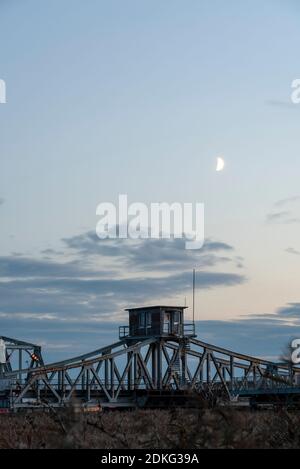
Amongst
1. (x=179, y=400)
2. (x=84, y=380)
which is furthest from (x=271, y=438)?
(x=84, y=380)

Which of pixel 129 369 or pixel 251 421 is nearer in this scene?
pixel 251 421

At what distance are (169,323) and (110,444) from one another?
74.4 metres

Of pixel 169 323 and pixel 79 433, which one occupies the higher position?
pixel 169 323

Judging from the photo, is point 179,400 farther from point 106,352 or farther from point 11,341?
point 11,341

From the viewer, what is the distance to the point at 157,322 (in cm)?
10269

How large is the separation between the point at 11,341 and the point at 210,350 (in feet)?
84.5

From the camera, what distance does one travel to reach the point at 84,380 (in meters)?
104

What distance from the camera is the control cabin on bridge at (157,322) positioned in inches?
4035

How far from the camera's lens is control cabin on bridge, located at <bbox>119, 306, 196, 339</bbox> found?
336 feet
